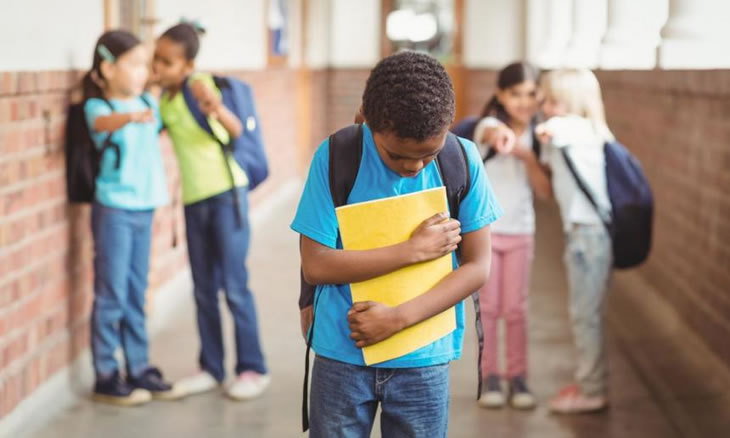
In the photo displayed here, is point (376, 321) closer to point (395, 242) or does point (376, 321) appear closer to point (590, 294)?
point (395, 242)

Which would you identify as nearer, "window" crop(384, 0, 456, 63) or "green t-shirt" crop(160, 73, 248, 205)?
"green t-shirt" crop(160, 73, 248, 205)

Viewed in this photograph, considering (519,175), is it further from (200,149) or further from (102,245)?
(102,245)

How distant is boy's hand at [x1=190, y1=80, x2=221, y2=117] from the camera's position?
4.42 meters

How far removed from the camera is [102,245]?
4461 millimetres

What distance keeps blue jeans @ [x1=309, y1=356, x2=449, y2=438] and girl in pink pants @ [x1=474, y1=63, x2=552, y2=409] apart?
207cm

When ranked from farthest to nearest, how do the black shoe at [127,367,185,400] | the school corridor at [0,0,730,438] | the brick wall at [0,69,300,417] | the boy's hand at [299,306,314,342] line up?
the black shoe at [127,367,185,400]
the school corridor at [0,0,730,438]
the brick wall at [0,69,300,417]
the boy's hand at [299,306,314,342]

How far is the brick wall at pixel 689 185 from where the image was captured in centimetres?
459

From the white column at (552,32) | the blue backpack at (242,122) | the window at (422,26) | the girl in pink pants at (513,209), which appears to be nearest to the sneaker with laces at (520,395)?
the girl in pink pants at (513,209)

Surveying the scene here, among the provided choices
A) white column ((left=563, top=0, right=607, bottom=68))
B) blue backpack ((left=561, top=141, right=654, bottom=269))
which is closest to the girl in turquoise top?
blue backpack ((left=561, top=141, right=654, bottom=269))

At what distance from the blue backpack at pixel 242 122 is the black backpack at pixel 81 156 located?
1.15ft

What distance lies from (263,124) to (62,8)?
18.9ft

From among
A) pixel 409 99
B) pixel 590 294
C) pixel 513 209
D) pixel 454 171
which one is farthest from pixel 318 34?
pixel 409 99

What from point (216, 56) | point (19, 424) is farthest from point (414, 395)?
point (216, 56)

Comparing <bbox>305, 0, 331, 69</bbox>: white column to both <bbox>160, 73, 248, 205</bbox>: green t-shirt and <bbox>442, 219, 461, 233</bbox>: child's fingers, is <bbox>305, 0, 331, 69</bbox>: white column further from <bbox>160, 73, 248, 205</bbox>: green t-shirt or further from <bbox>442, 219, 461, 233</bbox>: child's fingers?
<bbox>442, 219, 461, 233</bbox>: child's fingers
